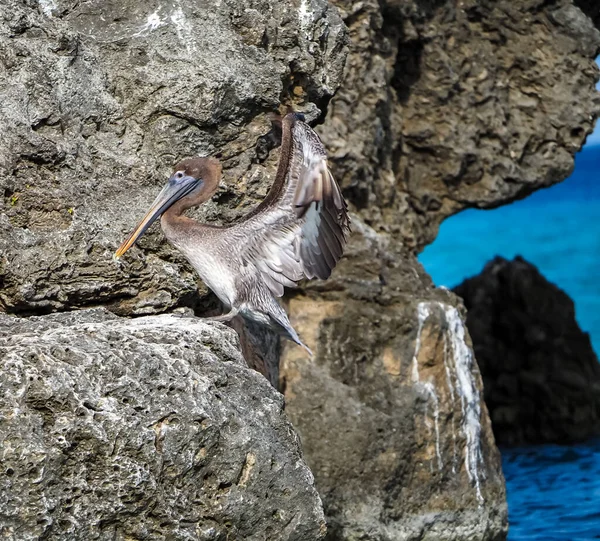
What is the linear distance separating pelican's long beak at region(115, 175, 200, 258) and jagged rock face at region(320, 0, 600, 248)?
11.2 ft

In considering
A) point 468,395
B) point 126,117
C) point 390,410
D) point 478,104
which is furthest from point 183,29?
point 478,104

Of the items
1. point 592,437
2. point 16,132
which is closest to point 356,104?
point 16,132

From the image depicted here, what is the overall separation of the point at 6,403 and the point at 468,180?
6.07 meters

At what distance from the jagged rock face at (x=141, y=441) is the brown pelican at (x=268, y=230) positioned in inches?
37.0

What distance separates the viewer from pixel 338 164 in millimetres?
7910

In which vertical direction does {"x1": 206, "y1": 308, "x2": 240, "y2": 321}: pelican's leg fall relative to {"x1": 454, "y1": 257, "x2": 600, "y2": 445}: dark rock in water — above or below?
below

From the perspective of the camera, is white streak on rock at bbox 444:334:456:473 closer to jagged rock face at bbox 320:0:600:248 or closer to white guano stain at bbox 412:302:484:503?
white guano stain at bbox 412:302:484:503

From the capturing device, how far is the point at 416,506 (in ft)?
23.9

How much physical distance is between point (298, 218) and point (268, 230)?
0.19m

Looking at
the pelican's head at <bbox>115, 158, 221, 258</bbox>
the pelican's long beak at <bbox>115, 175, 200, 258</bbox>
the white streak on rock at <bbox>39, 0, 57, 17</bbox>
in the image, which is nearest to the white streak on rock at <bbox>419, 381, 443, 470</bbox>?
the pelican's head at <bbox>115, 158, 221, 258</bbox>

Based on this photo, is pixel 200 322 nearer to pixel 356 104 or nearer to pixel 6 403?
pixel 6 403

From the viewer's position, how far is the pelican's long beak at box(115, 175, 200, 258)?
5141 mm

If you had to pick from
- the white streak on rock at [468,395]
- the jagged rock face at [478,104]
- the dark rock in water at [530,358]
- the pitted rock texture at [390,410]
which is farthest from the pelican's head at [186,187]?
the dark rock in water at [530,358]

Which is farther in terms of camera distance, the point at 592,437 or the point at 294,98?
the point at 592,437
